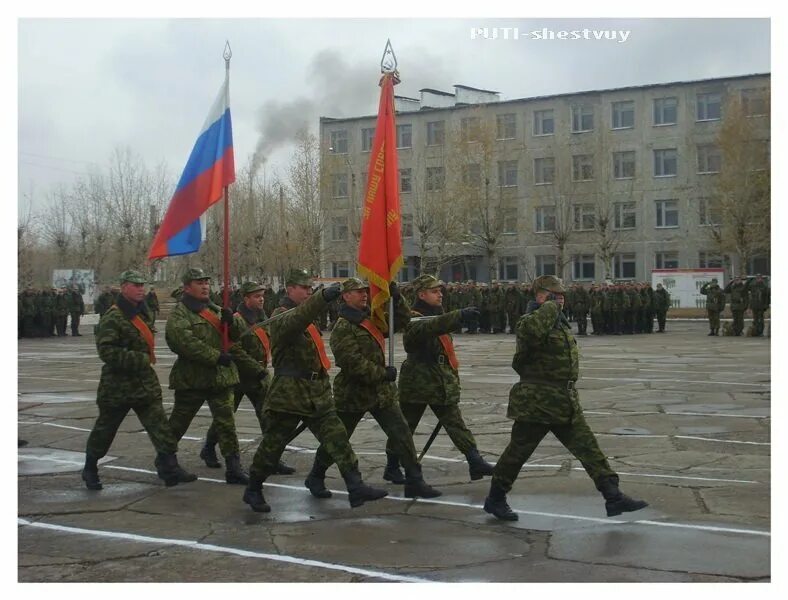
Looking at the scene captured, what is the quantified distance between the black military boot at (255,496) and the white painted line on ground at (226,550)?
0.93 meters

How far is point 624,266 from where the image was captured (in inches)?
2039

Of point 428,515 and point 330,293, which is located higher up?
point 330,293

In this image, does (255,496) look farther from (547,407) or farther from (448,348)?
(547,407)

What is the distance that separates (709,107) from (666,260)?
989cm

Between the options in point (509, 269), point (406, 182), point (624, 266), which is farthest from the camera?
point (509, 269)

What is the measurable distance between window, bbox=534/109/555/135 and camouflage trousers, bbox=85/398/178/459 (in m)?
39.8

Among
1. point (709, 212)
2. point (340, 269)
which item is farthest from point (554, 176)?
point (340, 269)

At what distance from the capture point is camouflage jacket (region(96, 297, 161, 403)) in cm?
912

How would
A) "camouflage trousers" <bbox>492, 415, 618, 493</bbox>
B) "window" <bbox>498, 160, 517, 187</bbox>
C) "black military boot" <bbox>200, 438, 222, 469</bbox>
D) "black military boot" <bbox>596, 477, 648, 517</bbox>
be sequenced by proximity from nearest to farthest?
"black military boot" <bbox>596, 477, 648, 517</bbox>, "camouflage trousers" <bbox>492, 415, 618, 493</bbox>, "black military boot" <bbox>200, 438, 222, 469</bbox>, "window" <bbox>498, 160, 517, 187</bbox>

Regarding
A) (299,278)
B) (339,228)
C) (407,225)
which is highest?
(407,225)

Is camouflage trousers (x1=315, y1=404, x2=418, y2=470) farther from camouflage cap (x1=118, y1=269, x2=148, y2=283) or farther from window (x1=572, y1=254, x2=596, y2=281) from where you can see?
window (x1=572, y1=254, x2=596, y2=281)

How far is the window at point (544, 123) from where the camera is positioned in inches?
1854

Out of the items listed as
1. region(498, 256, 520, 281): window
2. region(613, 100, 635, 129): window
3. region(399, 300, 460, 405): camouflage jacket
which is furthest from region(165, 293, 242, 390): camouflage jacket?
region(498, 256, 520, 281): window
